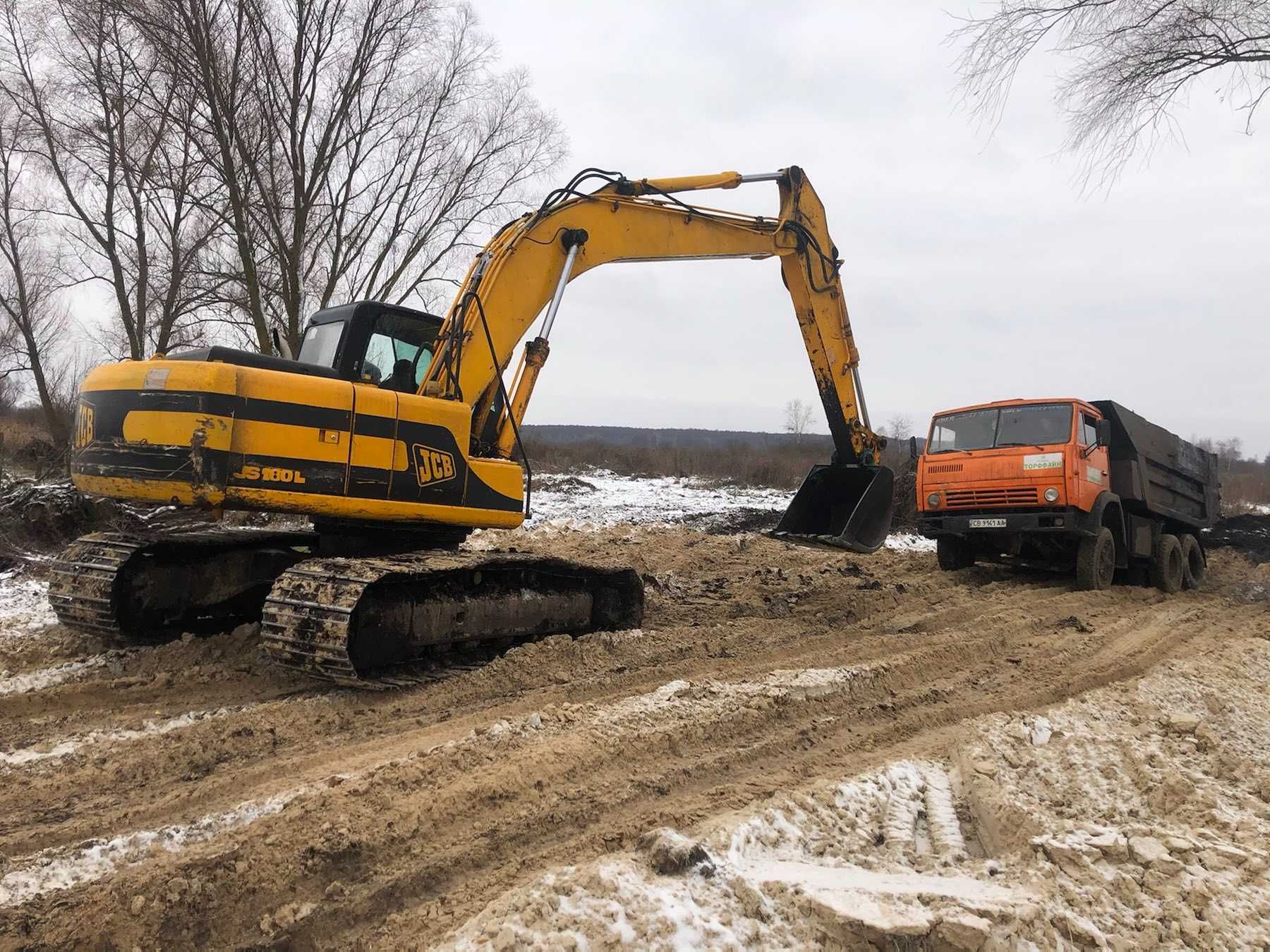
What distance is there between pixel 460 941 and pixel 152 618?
14.2ft

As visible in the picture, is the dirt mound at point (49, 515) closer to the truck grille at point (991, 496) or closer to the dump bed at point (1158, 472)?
the truck grille at point (991, 496)

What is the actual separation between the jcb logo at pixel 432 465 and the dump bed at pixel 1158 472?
885 centimetres

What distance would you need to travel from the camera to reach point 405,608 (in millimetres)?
4961

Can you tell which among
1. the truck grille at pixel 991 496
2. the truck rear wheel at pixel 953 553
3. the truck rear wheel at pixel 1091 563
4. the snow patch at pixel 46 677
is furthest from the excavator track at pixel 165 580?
the truck rear wheel at pixel 1091 563

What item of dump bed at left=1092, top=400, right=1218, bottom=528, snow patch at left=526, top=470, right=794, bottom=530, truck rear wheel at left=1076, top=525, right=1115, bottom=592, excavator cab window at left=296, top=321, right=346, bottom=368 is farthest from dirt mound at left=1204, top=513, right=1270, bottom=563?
excavator cab window at left=296, top=321, right=346, bottom=368

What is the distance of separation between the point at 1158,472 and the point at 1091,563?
2.99 m

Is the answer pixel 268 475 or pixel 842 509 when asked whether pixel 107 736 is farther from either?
pixel 842 509

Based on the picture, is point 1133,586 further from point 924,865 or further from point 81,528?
point 81,528

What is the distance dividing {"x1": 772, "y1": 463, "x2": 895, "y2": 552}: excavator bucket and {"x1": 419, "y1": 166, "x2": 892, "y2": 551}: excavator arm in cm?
1

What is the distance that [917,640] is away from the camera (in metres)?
6.43

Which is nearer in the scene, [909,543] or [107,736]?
[107,736]

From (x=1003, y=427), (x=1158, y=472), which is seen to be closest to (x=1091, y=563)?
(x=1003, y=427)

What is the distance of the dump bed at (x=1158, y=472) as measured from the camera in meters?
10.7

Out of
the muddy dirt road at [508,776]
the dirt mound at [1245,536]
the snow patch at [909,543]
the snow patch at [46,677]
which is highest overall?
the dirt mound at [1245,536]
